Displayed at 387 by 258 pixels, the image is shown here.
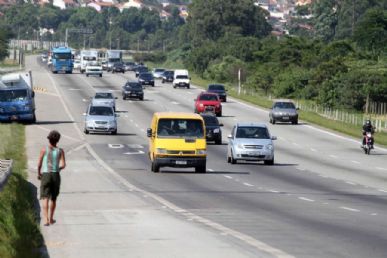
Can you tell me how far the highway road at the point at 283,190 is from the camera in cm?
2128

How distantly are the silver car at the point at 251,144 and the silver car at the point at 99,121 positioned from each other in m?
18.3

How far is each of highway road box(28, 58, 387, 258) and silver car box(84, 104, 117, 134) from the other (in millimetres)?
575

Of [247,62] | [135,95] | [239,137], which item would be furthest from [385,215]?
[247,62]

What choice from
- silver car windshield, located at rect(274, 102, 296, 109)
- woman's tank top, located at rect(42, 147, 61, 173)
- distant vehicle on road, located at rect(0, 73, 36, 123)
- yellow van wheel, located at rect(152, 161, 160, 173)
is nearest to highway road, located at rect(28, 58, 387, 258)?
yellow van wheel, located at rect(152, 161, 160, 173)

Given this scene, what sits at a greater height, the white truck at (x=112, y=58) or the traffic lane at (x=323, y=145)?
the traffic lane at (x=323, y=145)

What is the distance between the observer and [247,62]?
548 ft

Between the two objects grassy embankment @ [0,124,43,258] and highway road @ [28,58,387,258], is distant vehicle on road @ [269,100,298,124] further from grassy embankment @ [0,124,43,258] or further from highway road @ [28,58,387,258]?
grassy embankment @ [0,124,43,258]

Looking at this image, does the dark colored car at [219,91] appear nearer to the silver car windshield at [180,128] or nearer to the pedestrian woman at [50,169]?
the silver car windshield at [180,128]

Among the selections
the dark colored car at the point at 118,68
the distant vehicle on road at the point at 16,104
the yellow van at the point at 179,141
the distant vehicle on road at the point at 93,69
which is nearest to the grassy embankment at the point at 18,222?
the yellow van at the point at 179,141

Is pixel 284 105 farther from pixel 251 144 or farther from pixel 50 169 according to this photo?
pixel 50 169

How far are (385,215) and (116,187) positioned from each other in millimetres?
10182

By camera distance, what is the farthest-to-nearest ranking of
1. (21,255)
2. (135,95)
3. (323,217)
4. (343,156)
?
(135,95) < (343,156) < (323,217) < (21,255)

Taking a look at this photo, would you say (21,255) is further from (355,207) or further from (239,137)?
(239,137)

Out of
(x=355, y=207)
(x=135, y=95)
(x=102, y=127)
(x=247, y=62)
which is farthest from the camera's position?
(x=247, y=62)
